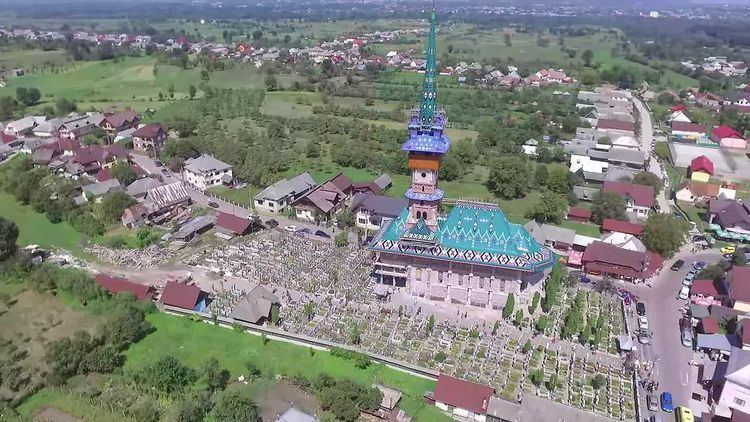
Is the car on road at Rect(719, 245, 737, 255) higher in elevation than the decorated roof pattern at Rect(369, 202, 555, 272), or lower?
lower

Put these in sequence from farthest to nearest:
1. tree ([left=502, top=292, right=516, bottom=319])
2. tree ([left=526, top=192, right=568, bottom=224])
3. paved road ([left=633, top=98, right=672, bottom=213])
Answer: paved road ([left=633, top=98, right=672, bottom=213]), tree ([left=526, top=192, right=568, bottom=224]), tree ([left=502, top=292, right=516, bottom=319])

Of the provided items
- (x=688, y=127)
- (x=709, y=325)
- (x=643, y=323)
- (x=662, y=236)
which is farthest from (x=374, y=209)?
(x=688, y=127)

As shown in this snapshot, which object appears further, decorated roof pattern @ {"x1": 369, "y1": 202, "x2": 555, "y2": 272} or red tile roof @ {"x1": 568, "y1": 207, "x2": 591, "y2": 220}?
red tile roof @ {"x1": 568, "y1": 207, "x2": 591, "y2": 220}

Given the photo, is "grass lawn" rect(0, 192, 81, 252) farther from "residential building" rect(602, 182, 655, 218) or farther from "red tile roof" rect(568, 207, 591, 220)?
"residential building" rect(602, 182, 655, 218)

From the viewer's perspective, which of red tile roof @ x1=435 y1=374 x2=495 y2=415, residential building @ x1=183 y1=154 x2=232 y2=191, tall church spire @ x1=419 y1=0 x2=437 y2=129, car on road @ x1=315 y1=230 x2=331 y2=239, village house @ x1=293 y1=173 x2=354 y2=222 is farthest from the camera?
residential building @ x1=183 y1=154 x2=232 y2=191

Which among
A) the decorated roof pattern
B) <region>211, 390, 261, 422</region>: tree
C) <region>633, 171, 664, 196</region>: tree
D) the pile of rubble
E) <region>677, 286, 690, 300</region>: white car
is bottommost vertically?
<region>677, 286, 690, 300</region>: white car

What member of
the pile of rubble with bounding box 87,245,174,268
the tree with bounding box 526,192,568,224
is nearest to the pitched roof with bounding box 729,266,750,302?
the tree with bounding box 526,192,568,224

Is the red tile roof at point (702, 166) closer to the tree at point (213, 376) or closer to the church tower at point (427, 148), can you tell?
the church tower at point (427, 148)
